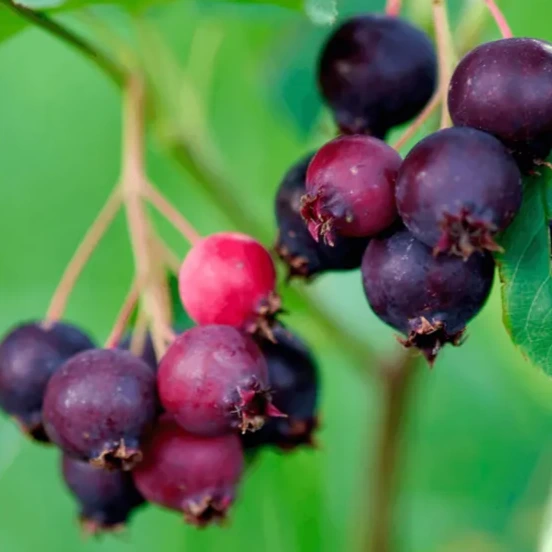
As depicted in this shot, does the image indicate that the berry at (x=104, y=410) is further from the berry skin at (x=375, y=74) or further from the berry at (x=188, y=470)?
the berry skin at (x=375, y=74)

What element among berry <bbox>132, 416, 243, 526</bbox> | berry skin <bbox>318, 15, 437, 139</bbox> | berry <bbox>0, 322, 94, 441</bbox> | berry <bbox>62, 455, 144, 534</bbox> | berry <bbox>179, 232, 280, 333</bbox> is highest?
berry skin <bbox>318, 15, 437, 139</bbox>

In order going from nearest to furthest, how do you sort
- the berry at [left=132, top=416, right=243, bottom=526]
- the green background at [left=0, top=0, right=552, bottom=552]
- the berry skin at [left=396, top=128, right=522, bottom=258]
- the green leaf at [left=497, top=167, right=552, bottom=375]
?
the berry skin at [left=396, top=128, right=522, bottom=258] < the green leaf at [left=497, top=167, right=552, bottom=375] < the berry at [left=132, top=416, right=243, bottom=526] < the green background at [left=0, top=0, right=552, bottom=552]

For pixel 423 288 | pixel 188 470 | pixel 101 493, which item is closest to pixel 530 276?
pixel 423 288

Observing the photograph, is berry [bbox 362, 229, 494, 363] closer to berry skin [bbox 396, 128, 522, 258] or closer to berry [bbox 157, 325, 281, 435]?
berry skin [bbox 396, 128, 522, 258]

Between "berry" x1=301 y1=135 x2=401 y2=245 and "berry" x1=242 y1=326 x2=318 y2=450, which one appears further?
"berry" x1=242 y1=326 x2=318 y2=450

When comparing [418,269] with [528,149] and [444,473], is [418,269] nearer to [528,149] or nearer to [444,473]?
[528,149]

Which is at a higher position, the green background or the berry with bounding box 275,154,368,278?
the berry with bounding box 275,154,368,278

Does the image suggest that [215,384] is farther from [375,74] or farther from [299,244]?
[375,74]

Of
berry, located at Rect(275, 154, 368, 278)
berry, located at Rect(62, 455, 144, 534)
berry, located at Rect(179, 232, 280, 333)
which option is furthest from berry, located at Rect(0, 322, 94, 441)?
berry, located at Rect(275, 154, 368, 278)
